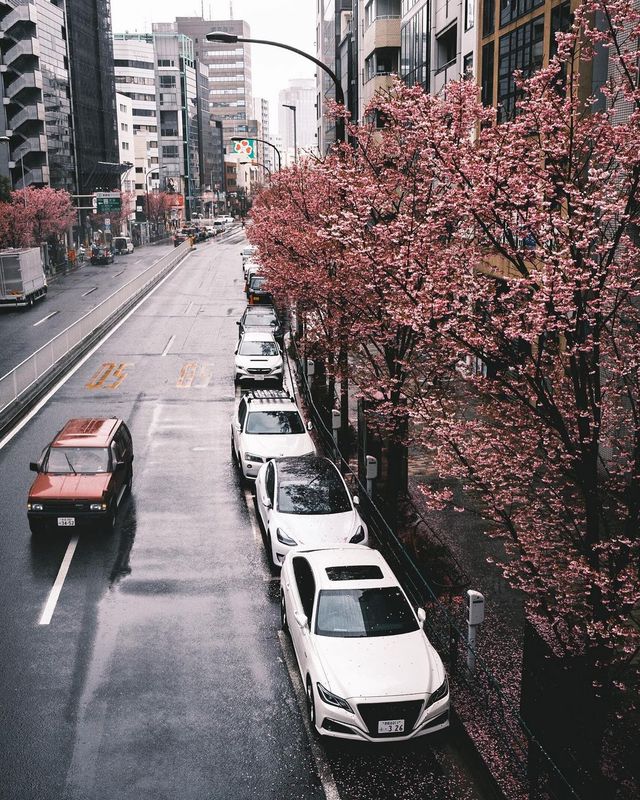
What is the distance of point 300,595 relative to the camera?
1198 cm

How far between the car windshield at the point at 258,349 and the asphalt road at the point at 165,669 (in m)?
8.91

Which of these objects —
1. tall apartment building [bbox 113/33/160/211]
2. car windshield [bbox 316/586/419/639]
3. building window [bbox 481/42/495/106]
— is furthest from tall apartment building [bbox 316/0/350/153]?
tall apartment building [bbox 113/33/160/211]

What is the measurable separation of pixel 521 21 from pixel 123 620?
70.4 ft

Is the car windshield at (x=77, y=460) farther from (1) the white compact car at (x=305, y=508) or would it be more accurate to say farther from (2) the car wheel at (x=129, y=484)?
(1) the white compact car at (x=305, y=508)

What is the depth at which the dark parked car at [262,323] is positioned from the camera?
118ft

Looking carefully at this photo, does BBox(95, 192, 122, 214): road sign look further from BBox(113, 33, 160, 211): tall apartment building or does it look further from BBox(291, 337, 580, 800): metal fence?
BBox(291, 337, 580, 800): metal fence

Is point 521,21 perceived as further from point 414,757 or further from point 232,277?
point 232,277

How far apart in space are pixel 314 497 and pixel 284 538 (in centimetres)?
139

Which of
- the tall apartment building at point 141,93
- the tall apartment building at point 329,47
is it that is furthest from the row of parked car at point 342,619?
the tall apartment building at point 141,93

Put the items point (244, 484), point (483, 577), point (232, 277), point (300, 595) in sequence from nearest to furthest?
point (300, 595)
point (483, 577)
point (244, 484)
point (232, 277)

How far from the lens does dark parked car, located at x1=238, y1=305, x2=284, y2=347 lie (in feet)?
118

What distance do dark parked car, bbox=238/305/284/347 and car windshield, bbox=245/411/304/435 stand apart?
13.6 metres

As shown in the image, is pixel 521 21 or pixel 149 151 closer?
pixel 521 21

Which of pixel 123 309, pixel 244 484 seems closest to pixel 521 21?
pixel 244 484
